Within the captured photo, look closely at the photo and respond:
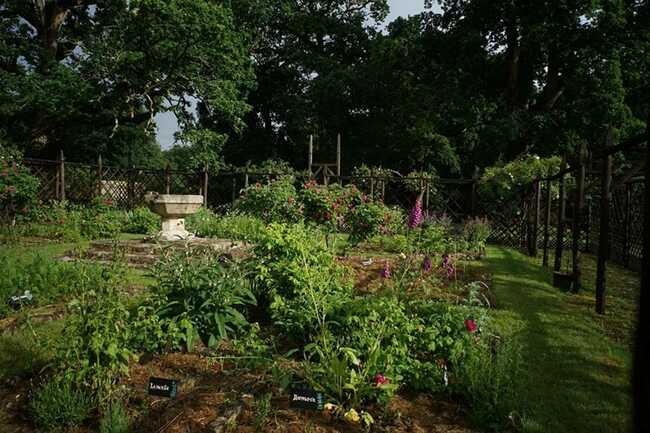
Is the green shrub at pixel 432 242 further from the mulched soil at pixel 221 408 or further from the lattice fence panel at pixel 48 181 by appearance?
the lattice fence panel at pixel 48 181

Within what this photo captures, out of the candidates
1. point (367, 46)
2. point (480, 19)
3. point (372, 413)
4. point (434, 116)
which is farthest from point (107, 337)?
point (367, 46)

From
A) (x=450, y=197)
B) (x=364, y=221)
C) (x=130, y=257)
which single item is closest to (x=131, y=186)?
(x=130, y=257)

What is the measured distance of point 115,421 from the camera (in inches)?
98.2

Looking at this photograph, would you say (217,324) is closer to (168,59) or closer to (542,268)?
(542,268)

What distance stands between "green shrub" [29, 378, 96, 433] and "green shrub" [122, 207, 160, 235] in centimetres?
982

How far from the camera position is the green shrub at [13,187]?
1130 centimetres

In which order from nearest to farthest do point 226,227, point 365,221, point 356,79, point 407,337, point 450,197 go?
point 407,337
point 365,221
point 226,227
point 450,197
point 356,79

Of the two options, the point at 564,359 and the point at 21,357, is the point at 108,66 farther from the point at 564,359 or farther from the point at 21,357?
the point at 564,359

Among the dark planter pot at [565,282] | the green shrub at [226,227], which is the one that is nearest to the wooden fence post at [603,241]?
the dark planter pot at [565,282]

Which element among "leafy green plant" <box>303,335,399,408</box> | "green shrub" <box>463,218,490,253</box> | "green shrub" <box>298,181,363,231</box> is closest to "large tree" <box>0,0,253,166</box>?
"green shrub" <box>298,181,363,231</box>

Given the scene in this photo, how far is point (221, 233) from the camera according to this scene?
34.7ft

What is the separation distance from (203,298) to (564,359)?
329 centimetres

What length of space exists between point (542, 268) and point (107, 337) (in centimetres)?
869

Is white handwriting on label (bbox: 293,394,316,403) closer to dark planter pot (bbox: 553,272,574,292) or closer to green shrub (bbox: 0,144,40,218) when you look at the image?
dark planter pot (bbox: 553,272,574,292)
